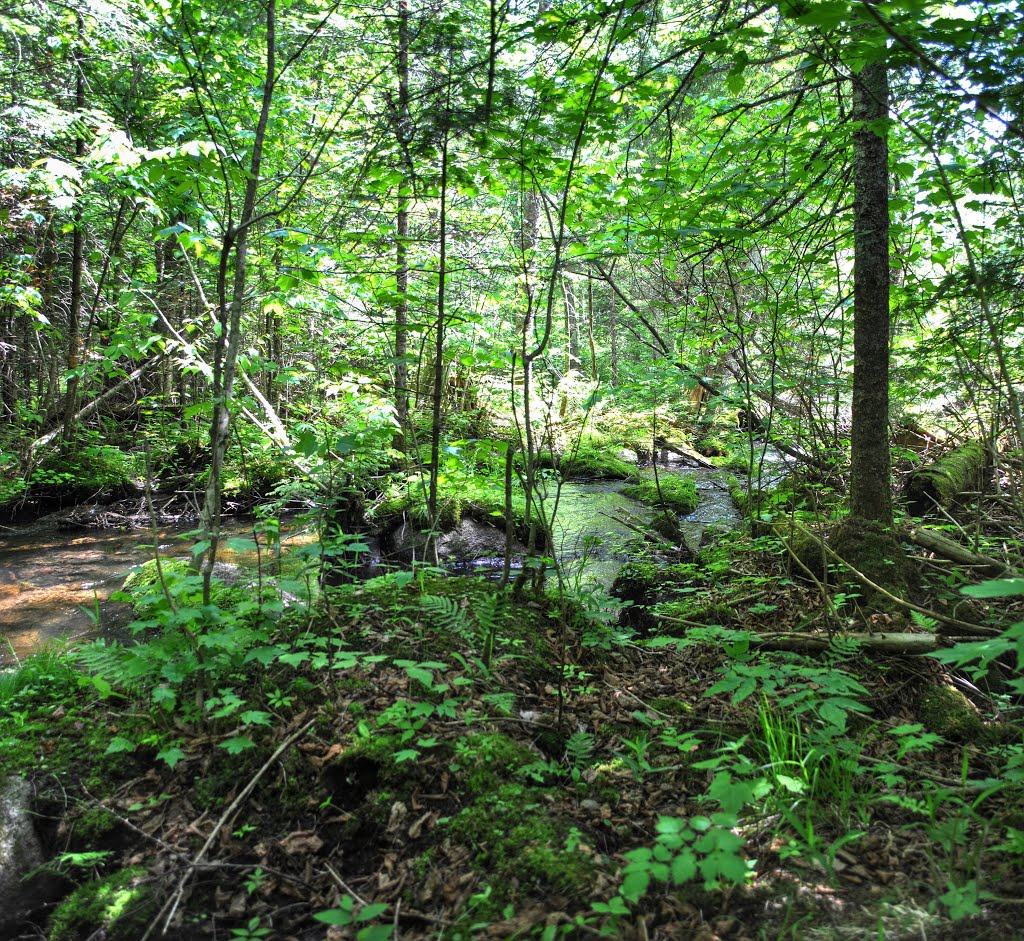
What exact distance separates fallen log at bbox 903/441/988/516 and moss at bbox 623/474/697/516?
3.48m

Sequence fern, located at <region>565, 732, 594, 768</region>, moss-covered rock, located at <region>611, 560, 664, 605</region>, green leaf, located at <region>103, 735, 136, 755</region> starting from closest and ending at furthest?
green leaf, located at <region>103, 735, 136, 755</region>, fern, located at <region>565, 732, 594, 768</region>, moss-covered rock, located at <region>611, 560, 664, 605</region>

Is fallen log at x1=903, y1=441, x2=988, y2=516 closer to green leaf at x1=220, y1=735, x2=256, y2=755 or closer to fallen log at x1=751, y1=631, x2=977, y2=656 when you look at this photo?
fallen log at x1=751, y1=631, x2=977, y2=656

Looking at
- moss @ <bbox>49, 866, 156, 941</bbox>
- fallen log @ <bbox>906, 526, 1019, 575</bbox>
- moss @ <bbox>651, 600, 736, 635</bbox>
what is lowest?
moss @ <bbox>49, 866, 156, 941</bbox>

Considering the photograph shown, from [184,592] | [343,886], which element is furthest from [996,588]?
[184,592]

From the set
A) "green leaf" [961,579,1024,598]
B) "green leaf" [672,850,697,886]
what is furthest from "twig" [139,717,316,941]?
"green leaf" [961,579,1024,598]

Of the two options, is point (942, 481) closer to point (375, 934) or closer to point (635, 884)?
point (635, 884)

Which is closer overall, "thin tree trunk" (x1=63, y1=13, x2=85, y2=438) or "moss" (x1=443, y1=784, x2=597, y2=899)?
"moss" (x1=443, y1=784, x2=597, y2=899)

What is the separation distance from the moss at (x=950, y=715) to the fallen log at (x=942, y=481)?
3.89 metres

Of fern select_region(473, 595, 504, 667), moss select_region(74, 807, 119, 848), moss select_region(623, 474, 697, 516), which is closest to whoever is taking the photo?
moss select_region(74, 807, 119, 848)

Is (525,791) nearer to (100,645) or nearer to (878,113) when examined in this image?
(100,645)

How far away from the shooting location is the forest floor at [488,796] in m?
1.84

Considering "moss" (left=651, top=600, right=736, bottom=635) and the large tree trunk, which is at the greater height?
the large tree trunk

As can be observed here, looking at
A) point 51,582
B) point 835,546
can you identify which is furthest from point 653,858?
point 51,582

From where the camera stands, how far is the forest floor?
184 centimetres
